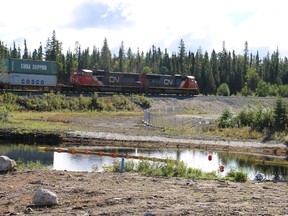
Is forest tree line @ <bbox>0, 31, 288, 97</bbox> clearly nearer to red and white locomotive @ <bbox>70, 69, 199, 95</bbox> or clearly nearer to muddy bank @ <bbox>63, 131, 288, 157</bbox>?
red and white locomotive @ <bbox>70, 69, 199, 95</bbox>

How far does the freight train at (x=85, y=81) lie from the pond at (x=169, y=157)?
36.5 m

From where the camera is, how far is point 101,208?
13172mm

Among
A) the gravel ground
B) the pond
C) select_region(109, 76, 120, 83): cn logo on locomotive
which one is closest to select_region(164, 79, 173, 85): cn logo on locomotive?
select_region(109, 76, 120, 83): cn logo on locomotive

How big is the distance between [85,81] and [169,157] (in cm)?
4784

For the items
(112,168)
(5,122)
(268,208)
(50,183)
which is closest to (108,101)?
(5,122)

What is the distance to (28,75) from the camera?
7400 cm

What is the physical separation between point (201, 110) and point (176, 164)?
2388 inches

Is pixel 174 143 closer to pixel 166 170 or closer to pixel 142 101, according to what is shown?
pixel 166 170

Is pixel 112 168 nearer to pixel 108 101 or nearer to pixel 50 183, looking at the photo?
pixel 50 183

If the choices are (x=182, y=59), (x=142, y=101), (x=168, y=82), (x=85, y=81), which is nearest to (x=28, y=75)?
(x=85, y=81)

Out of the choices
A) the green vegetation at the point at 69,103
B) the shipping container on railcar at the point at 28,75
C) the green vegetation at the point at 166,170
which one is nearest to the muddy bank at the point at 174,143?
the green vegetation at the point at 166,170

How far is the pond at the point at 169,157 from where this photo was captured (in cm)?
2783

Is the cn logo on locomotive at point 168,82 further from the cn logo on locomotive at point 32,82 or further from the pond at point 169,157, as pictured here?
the pond at point 169,157

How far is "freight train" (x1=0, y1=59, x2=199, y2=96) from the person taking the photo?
72938 mm
